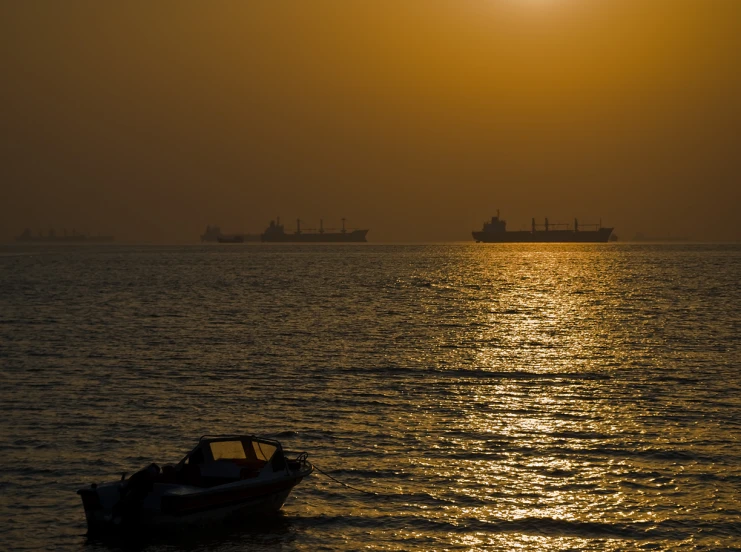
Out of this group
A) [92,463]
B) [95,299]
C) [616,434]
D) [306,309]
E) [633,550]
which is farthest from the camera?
[95,299]

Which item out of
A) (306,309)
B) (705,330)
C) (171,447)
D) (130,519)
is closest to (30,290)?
(306,309)

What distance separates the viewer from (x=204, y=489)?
2156cm

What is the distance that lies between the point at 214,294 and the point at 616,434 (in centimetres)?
8363

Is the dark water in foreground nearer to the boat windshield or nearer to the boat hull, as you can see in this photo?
the boat hull

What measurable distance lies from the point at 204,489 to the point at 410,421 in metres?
12.6

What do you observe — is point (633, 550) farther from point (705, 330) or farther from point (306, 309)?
point (306, 309)

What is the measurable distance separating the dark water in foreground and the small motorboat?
54 centimetres

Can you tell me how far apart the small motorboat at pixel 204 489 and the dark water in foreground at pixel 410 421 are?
0.54m

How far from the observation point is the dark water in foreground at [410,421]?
21750 mm

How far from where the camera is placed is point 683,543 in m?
20.4

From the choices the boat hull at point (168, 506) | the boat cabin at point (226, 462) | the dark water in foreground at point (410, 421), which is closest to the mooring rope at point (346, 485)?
the dark water in foreground at point (410, 421)

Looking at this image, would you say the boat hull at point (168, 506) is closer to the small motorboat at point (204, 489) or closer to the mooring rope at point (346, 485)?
the small motorboat at point (204, 489)

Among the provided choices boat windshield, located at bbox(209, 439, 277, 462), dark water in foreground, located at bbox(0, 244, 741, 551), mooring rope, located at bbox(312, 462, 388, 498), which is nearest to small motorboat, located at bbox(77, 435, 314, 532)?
boat windshield, located at bbox(209, 439, 277, 462)

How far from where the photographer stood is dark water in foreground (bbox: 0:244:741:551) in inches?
856
